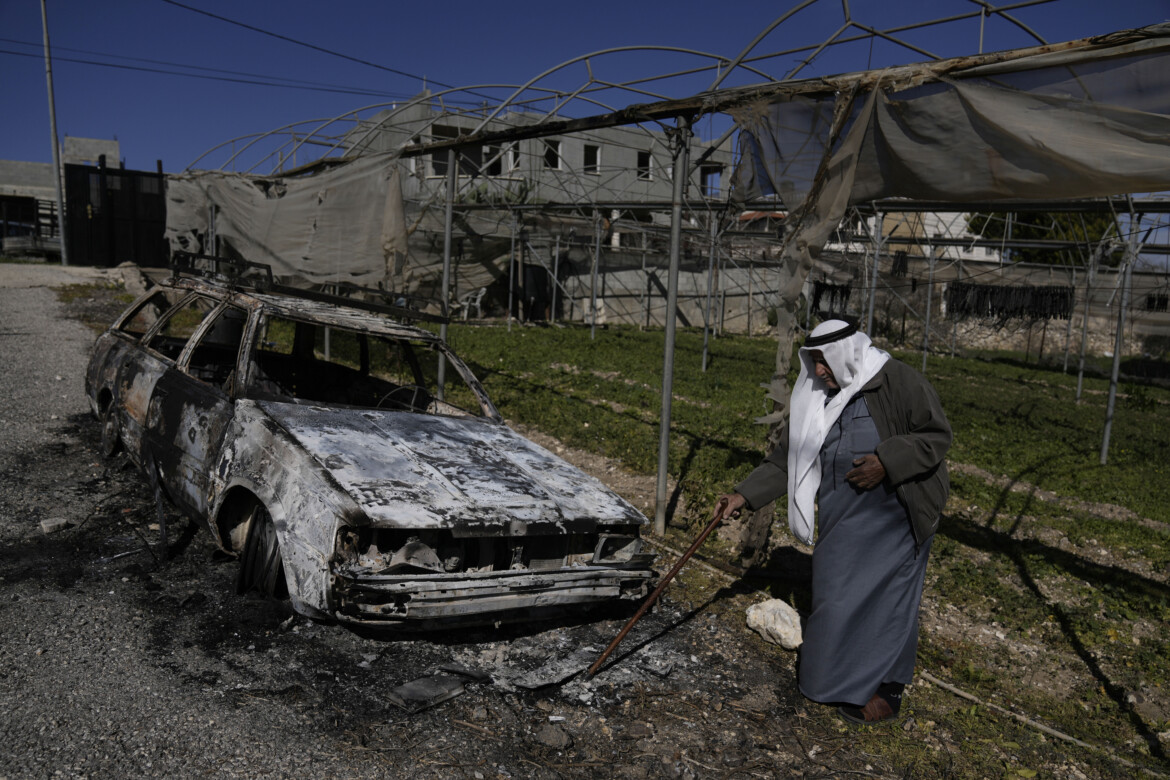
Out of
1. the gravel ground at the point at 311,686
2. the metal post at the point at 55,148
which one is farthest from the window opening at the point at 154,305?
the metal post at the point at 55,148

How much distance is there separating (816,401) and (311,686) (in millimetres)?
2433

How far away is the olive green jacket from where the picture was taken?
3.01 metres

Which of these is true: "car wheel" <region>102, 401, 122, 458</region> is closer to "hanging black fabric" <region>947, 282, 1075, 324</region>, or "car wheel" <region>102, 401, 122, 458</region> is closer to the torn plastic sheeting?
the torn plastic sheeting

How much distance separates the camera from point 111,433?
525 cm

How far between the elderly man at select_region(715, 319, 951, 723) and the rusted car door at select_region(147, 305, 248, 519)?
295 centimetres

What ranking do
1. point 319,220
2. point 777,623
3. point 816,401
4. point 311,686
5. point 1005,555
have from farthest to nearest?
1. point 319,220
2. point 1005,555
3. point 777,623
4. point 816,401
5. point 311,686

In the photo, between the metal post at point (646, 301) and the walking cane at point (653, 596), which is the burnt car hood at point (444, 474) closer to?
the walking cane at point (653, 596)

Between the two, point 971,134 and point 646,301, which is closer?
point 971,134

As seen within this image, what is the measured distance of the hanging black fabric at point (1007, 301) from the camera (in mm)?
17828

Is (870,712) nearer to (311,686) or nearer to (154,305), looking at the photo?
(311,686)

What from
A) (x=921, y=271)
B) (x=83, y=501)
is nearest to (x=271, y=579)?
(x=83, y=501)

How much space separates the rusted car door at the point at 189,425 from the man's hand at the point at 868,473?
3026 mm

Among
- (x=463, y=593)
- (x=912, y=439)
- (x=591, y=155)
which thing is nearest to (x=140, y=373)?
(x=463, y=593)

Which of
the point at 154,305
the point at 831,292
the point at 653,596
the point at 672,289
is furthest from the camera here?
the point at 831,292
